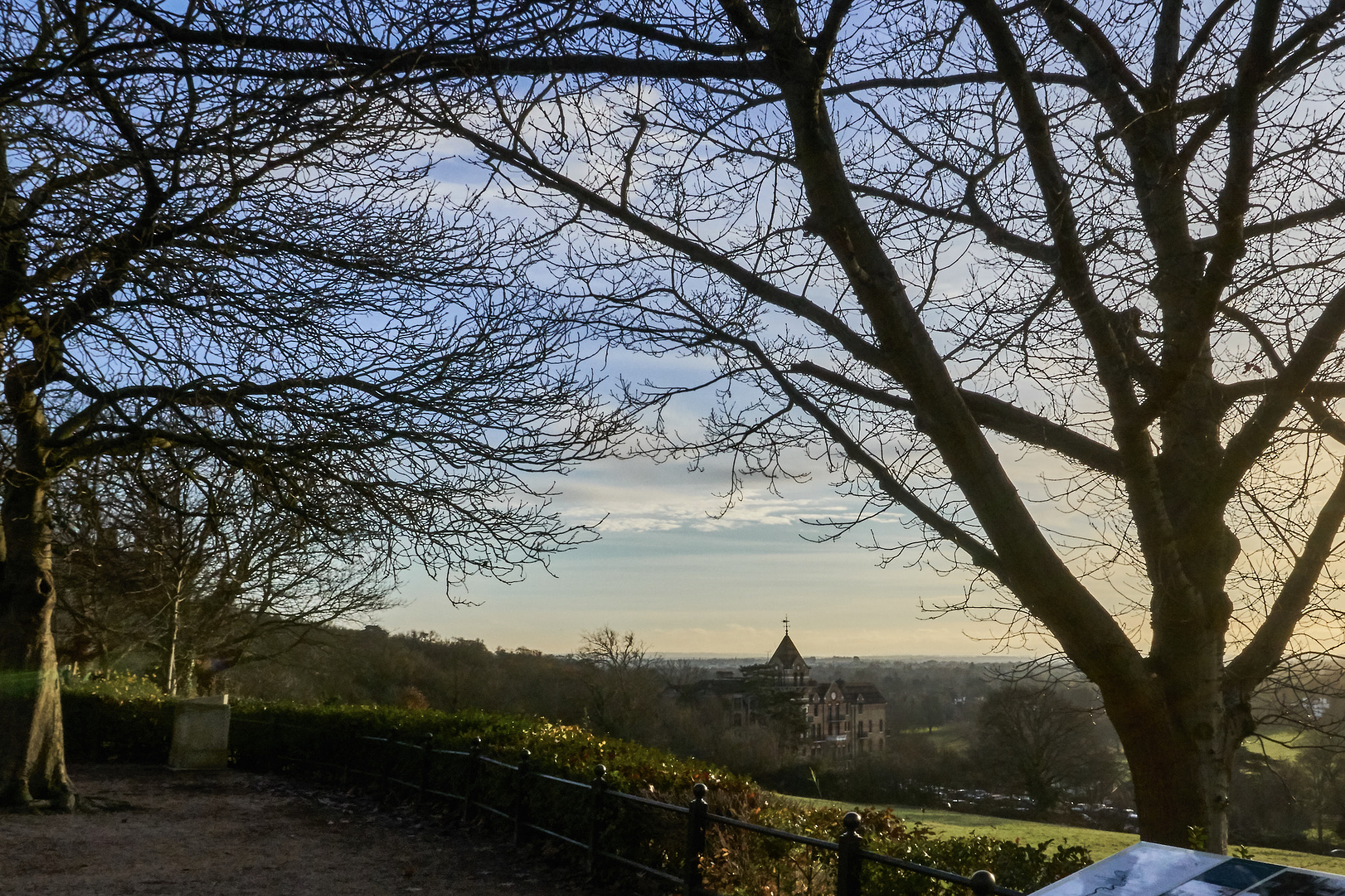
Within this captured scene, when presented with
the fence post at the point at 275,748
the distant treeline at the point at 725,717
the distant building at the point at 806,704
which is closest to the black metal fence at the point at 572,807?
the fence post at the point at 275,748

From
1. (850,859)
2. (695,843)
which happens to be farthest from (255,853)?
(850,859)

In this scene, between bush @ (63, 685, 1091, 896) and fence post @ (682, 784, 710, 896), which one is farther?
fence post @ (682, 784, 710, 896)

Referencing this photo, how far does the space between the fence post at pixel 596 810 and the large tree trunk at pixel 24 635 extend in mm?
6800

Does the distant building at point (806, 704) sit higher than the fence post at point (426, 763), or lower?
lower

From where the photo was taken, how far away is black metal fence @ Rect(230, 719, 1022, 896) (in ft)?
15.6

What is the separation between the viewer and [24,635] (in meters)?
10.0

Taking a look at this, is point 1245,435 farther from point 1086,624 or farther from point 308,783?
point 308,783

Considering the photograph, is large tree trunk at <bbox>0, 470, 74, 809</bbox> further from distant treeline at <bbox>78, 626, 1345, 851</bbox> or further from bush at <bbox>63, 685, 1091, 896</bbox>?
distant treeline at <bbox>78, 626, 1345, 851</bbox>

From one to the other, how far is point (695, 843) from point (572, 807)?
7.59 feet

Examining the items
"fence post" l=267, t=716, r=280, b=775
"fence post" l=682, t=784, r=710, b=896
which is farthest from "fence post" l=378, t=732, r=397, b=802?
"fence post" l=682, t=784, r=710, b=896

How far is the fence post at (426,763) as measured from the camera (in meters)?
11.3

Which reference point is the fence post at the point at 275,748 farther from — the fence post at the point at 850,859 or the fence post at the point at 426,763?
the fence post at the point at 850,859

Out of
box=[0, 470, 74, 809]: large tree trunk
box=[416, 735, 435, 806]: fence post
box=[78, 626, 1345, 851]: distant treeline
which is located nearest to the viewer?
box=[0, 470, 74, 809]: large tree trunk

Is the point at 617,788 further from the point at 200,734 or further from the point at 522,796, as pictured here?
the point at 200,734
